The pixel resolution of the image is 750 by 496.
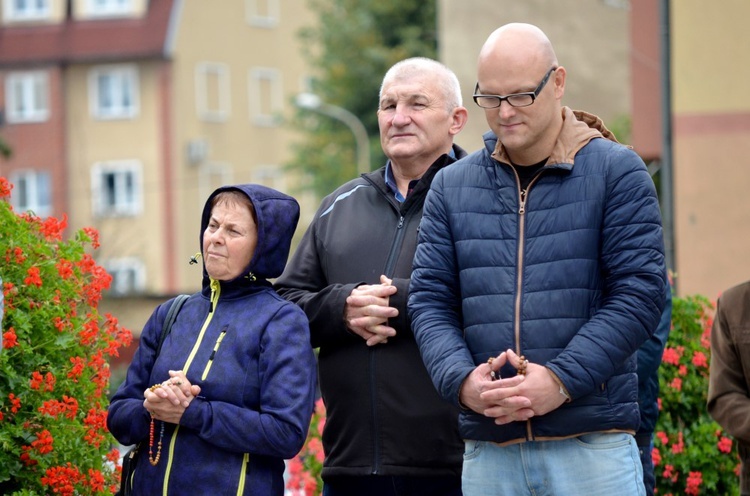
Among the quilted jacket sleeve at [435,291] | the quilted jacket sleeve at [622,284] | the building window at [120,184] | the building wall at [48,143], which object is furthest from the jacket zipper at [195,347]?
the building window at [120,184]

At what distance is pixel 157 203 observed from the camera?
165ft

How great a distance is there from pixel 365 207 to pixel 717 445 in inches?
108

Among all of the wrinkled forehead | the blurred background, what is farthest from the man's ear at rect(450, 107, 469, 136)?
the blurred background

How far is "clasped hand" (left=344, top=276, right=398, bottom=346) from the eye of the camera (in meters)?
5.27

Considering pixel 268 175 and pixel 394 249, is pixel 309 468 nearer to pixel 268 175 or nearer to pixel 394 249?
pixel 394 249

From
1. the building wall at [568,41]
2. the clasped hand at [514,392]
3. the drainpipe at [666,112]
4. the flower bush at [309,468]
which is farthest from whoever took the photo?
the building wall at [568,41]

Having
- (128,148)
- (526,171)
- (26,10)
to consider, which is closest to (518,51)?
(526,171)

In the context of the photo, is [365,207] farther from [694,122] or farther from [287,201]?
[694,122]

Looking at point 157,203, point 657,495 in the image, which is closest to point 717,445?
point 657,495

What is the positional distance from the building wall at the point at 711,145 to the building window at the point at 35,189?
3606 cm

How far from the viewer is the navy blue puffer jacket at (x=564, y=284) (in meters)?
4.48

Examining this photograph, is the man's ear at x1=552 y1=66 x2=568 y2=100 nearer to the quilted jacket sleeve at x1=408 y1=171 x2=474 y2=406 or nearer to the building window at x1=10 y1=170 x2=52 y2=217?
the quilted jacket sleeve at x1=408 y1=171 x2=474 y2=406

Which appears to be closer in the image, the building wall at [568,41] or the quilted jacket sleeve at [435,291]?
the quilted jacket sleeve at [435,291]

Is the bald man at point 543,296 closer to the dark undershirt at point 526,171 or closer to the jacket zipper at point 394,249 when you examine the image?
the dark undershirt at point 526,171
